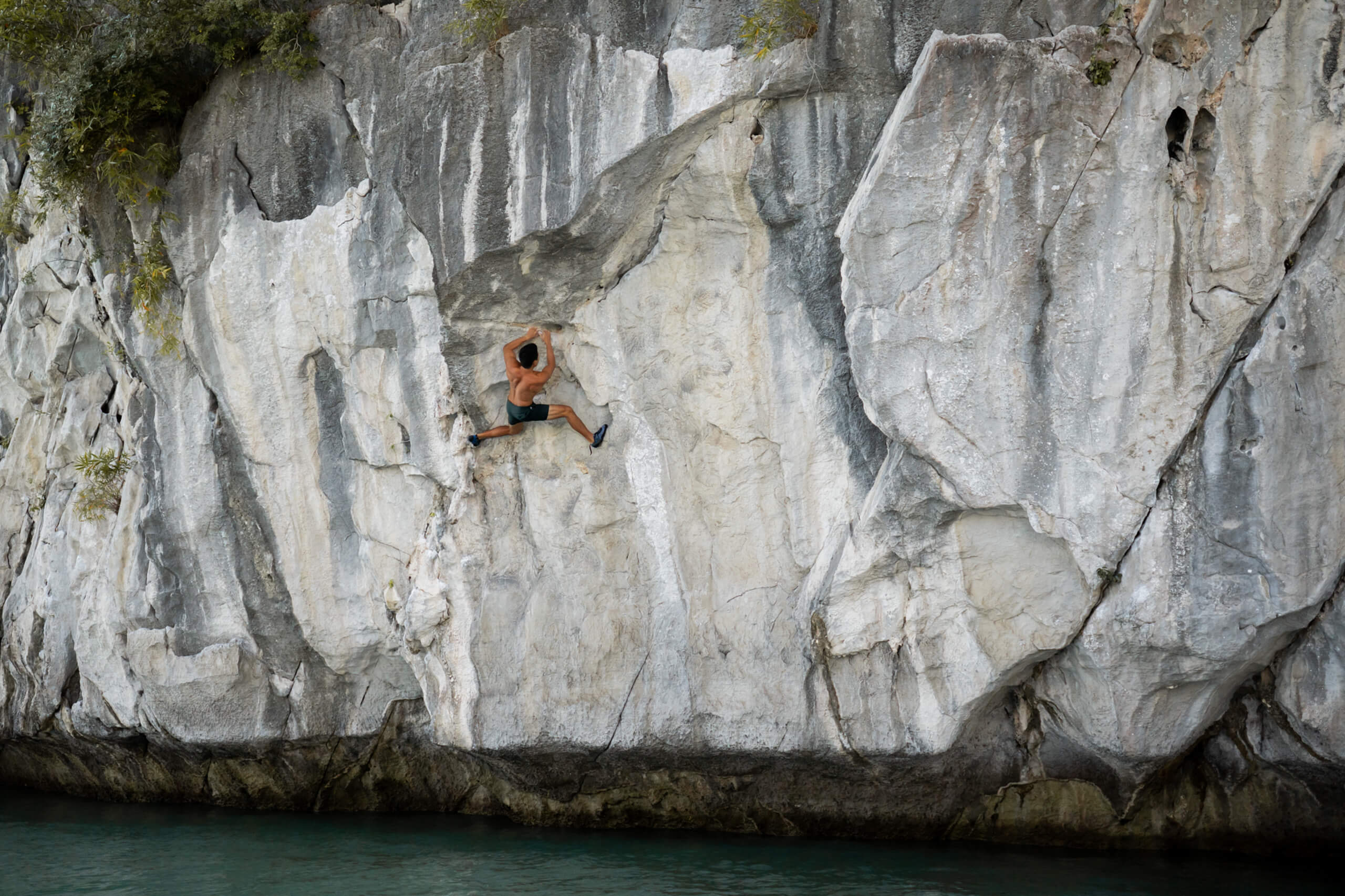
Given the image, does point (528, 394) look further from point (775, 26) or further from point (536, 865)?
point (536, 865)

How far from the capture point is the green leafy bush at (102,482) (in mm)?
10711

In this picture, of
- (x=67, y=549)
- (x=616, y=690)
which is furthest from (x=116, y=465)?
(x=616, y=690)

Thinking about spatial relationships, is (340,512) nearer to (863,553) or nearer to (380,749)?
(380,749)

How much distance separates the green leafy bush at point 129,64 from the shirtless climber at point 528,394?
3.21 meters

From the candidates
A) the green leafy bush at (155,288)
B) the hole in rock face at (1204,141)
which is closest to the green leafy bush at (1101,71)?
the hole in rock face at (1204,141)

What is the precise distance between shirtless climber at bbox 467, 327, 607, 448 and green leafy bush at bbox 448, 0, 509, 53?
7.60 feet

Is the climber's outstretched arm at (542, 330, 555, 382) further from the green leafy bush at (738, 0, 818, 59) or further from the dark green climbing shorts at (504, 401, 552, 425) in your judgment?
the green leafy bush at (738, 0, 818, 59)

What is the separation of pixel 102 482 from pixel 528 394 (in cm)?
496

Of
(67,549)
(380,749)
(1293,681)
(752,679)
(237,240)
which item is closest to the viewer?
(1293,681)

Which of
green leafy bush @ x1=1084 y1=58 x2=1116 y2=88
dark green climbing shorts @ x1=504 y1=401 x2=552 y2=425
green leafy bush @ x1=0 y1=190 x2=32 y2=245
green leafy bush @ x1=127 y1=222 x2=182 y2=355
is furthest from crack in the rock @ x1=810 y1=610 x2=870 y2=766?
green leafy bush @ x1=0 y1=190 x2=32 y2=245

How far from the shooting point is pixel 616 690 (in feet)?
29.7

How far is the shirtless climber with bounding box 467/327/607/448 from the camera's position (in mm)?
8805

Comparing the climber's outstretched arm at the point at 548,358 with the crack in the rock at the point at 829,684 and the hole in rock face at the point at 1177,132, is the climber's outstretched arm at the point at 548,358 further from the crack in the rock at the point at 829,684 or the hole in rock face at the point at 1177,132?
the hole in rock face at the point at 1177,132

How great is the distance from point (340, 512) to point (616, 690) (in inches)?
122
